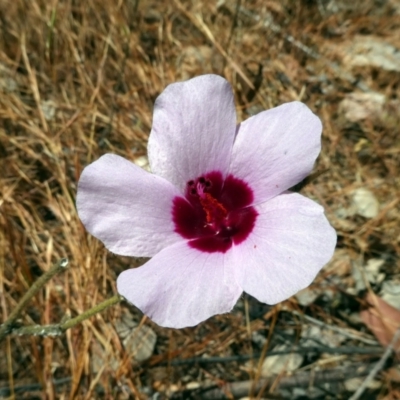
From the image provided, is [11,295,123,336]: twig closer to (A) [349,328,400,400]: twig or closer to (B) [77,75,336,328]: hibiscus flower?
(B) [77,75,336,328]: hibiscus flower

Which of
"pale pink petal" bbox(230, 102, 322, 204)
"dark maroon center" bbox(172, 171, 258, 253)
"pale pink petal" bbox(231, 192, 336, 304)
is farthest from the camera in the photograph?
"dark maroon center" bbox(172, 171, 258, 253)

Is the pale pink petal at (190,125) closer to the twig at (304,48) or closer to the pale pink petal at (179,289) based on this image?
the pale pink petal at (179,289)

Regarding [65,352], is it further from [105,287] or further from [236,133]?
[236,133]

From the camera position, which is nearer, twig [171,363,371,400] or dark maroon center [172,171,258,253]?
dark maroon center [172,171,258,253]

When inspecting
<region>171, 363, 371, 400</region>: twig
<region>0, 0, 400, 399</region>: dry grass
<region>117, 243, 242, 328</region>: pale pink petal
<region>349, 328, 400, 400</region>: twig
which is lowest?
<region>171, 363, 371, 400</region>: twig

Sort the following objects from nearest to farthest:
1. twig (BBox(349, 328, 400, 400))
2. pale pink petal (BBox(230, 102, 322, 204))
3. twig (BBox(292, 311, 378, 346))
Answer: pale pink petal (BBox(230, 102, 322, 204)) < twig (BBox(349, 328, 400, 400)) < twig (BBox(292, 311, 378, 346))

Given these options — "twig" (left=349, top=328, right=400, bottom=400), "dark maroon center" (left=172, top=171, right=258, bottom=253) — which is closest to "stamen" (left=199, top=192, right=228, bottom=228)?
"dark maroon center" (left=172, top=171, right=258, bottom=253)
